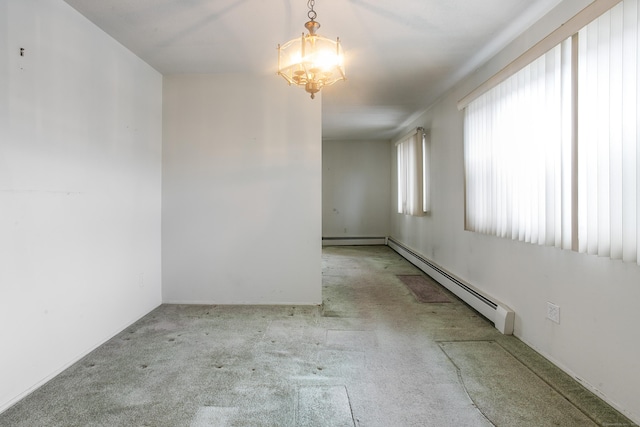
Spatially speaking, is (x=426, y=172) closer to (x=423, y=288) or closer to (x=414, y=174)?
(x=414, y=174)

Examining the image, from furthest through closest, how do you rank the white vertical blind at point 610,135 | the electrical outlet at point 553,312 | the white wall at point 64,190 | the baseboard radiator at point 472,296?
the baseboard radiator at point 472,296 → the electrical outlet at point 553,312 → the white wall at point 64,190 → the white vertical blind at point 610,135

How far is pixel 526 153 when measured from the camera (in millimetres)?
2545

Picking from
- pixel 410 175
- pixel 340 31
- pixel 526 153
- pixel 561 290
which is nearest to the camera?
pixel 561 290

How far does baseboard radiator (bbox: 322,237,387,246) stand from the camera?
815cm

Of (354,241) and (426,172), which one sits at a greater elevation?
(426,172)

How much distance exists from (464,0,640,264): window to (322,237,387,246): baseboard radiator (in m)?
5.06

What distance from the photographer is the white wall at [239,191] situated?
3.64 meters

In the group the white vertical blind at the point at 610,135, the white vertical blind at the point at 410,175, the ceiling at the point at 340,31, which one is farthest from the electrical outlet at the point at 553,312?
the white vertical blind at the point at 410,175

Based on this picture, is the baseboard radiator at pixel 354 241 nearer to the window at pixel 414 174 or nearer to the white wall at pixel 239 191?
the window at pixel 414 174

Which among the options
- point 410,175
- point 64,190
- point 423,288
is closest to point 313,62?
point 64,190

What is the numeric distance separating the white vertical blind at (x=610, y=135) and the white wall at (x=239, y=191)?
7.57 ft

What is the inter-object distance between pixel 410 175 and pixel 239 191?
3400 millimetres

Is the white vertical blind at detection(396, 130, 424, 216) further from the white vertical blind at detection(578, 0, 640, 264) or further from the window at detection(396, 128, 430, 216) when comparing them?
the white vertical blind at detection(578, 0, 640, 264)

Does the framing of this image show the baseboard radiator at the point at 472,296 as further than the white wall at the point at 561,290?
Yes
